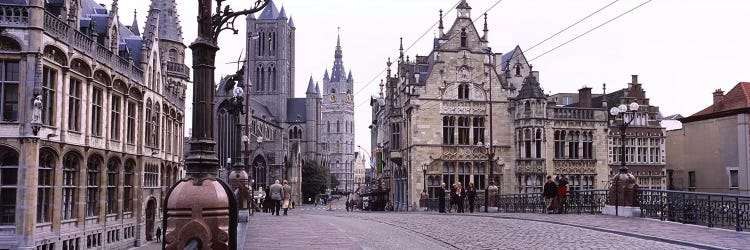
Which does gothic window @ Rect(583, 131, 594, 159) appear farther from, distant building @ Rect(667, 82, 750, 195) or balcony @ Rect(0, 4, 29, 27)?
balcony @ Rect(0, 4, 29, 27)

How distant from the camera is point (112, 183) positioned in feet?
114

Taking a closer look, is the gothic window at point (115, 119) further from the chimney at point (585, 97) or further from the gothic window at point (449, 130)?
the chimney at point (585, 97)

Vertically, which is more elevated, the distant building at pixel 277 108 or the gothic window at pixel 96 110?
the distant building at pixel 277 108

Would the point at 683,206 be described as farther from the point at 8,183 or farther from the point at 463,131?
the point at 463,131

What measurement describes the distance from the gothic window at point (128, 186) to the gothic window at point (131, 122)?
121 centimetres

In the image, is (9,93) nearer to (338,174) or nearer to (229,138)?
(229,138)

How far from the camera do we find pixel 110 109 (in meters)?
32.9

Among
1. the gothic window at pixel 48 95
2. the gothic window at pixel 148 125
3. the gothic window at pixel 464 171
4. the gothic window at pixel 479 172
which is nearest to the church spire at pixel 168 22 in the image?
the gothic window at pixel 148 125

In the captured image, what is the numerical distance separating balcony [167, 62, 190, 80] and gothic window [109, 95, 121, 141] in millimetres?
20222

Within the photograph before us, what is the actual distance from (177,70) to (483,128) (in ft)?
79.4

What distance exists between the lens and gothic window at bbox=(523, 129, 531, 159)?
50031 mm

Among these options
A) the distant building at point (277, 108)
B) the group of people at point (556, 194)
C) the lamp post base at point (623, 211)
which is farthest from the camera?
the distant building at point (277, 108)

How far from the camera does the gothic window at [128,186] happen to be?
37.1m

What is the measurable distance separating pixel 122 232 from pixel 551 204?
21.7m
